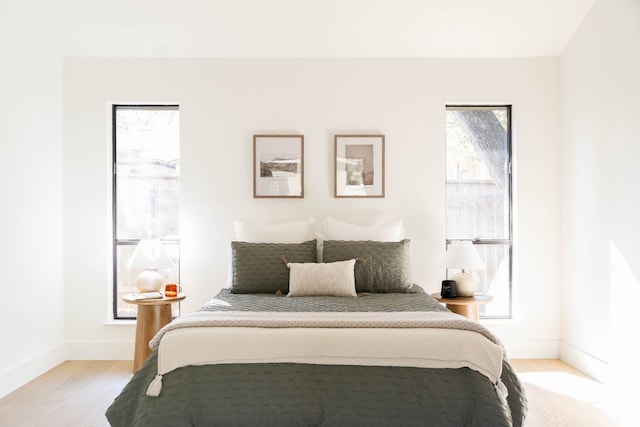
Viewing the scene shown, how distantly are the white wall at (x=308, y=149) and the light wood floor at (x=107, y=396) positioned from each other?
36 cm

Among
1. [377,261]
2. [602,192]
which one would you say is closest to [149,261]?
[377,261]

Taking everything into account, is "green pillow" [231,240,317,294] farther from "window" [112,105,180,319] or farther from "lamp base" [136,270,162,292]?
"window" [112,105,180,319]

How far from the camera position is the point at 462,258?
419cm

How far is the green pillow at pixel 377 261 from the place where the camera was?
3.91 meters

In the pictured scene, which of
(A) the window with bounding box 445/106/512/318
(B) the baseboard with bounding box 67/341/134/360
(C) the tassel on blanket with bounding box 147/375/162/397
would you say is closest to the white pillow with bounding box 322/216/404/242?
(A) the window with bounding box 445/106/512/318

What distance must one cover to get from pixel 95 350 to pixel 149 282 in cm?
90

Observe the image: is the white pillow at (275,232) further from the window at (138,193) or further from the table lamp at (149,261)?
the window at (138,193)

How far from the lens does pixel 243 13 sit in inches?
166

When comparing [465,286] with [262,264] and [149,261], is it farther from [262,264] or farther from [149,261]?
[149,261]

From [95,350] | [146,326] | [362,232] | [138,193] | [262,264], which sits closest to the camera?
[262,264]

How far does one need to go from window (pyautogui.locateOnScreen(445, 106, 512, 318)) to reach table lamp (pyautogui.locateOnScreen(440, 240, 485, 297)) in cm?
52

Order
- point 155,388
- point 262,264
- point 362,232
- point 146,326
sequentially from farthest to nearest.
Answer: point 362,232 < point 146,326 < point 262,264 < point 155,388

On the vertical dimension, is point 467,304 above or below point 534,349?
above

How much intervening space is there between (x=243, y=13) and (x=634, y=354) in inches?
143
